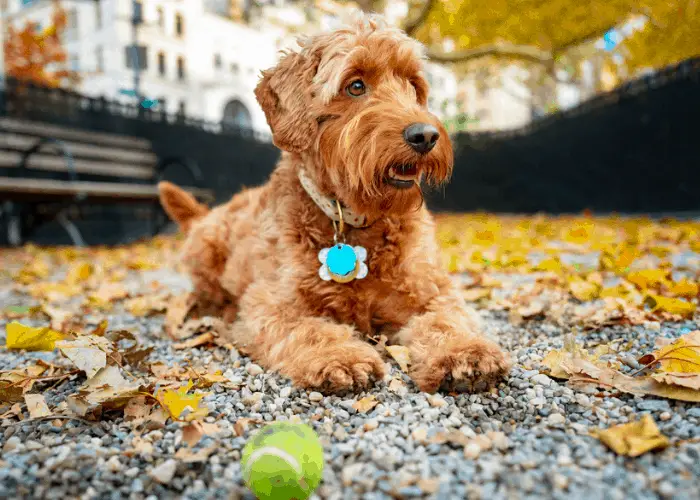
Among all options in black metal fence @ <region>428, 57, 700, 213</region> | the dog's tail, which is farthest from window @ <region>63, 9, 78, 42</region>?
the dog's tail

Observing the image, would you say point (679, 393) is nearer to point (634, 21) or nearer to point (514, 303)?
point (514, 303)

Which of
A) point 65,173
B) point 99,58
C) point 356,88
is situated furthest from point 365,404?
point 99,58

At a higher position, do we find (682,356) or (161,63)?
(161,63)

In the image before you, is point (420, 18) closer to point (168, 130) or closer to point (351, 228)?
point (168, 130)

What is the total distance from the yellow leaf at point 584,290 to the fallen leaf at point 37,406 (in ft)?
9.66

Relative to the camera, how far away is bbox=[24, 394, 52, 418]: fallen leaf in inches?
72.8

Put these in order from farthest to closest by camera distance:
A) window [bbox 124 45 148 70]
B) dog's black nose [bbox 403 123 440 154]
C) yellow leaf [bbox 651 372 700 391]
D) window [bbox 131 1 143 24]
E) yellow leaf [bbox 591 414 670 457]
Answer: window [bbox 124 45 148 70] → window [bbox 131 1 143 24] → dog's black nose [bbox 403 123 440 154] → yellow leaf [bbox 651 372 700 391] → yellow leaf [bbox 591 414 670 457]

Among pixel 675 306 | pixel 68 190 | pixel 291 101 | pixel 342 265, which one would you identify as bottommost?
pixel 675 306

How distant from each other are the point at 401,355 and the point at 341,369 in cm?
42

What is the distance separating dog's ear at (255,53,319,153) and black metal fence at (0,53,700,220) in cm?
407

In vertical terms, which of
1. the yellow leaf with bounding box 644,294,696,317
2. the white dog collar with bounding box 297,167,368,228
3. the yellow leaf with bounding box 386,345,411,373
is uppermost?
the white dog collar with bounding box 297,167,368,228

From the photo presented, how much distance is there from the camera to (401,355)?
7.69ft

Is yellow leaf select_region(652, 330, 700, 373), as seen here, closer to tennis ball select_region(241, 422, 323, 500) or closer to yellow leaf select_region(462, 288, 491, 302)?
tennis ball select_region(241, 422, 323, 500)

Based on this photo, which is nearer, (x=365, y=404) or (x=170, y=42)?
(x=365, y=404)
